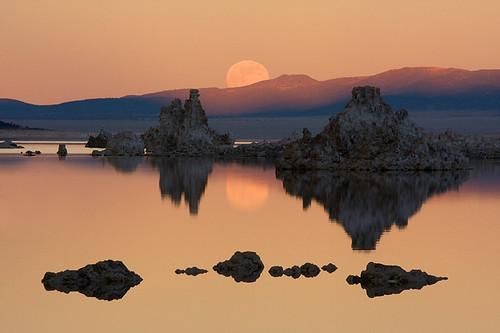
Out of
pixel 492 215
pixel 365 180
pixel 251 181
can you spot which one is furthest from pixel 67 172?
pixel 492 215

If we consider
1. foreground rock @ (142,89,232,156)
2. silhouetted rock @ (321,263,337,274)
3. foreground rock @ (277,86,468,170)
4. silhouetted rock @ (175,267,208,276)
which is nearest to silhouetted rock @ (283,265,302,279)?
silhouetted rock @ (321,263,337,274)

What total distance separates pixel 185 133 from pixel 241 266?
56.6 meters

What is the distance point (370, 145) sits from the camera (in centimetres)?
5225

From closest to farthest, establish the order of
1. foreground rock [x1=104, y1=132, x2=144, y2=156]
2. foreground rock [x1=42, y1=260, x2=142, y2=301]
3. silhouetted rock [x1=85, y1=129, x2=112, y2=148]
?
1. foreground rock [x1=42, y1=260, x2=142, y2=301]
2. foreground rock [x1=104, y1=132, x2=144, y2=156]
3. silhouetted rock [x1=85, y1=129, x2=112, y2=148]

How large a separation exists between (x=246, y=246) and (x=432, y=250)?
13.3ft

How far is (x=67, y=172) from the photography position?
50562 millimetres

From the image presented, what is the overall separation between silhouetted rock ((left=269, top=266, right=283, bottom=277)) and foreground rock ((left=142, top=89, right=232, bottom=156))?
56.2m

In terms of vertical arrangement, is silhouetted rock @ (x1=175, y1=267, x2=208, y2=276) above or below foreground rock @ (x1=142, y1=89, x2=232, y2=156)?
above

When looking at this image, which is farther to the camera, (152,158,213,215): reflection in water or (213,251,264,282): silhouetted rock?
(152,158,213,215): reflection in water

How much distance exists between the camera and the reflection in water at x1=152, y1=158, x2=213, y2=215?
3444 centimetres

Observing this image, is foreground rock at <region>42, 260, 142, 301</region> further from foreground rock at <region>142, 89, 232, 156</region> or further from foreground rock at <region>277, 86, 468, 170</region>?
foreground rock at <region>142, 89, 232, 156</region>

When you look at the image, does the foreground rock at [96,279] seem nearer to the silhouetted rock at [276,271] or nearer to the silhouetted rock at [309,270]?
the silhouetted rock at [276,271]

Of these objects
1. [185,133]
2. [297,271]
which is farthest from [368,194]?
[185,133]

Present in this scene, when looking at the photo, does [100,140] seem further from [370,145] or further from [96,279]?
[96,279]
